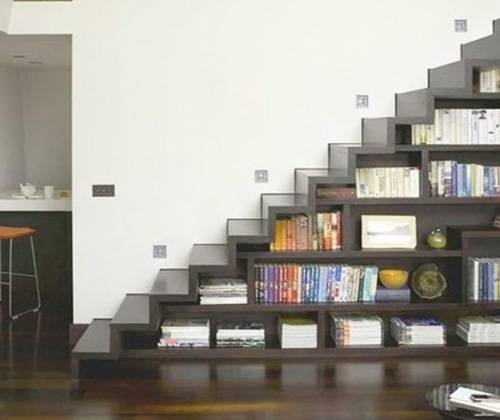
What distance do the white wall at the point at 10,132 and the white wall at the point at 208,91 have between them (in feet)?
8.95

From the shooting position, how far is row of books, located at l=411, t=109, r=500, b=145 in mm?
4746

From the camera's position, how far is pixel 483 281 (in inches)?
189

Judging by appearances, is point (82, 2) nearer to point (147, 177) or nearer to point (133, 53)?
point (133, 53)

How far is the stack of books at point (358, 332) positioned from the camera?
4.71 m

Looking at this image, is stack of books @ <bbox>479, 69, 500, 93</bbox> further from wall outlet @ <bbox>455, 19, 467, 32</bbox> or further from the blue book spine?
the blue book spine

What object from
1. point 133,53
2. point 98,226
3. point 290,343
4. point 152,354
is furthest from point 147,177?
point 290,343

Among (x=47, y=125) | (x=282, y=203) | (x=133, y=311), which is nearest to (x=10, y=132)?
(x=47, y=125)

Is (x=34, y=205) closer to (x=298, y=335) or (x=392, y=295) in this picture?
(x=298, y=335)

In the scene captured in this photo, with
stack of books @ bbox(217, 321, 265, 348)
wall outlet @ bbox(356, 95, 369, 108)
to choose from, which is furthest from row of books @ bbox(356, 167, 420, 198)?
stack of books @ bbox(217, 321, 265, 348)

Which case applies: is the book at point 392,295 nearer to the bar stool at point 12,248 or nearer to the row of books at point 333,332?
the row of books at point 333,332

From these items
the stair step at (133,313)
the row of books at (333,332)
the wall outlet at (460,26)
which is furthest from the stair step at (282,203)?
the wall outlet at (460,26)

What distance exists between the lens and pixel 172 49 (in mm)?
4902

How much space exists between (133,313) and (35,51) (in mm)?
2998

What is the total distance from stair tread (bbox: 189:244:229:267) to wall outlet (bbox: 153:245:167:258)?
240 mm
